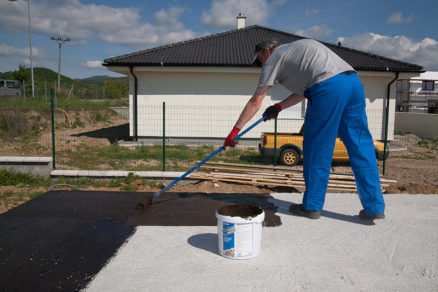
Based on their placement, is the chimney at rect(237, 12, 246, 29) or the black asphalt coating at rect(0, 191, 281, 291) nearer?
the black asphalt coating at rect(0, 191, 281, 291)

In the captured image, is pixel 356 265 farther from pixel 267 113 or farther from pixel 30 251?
pixel 30 251

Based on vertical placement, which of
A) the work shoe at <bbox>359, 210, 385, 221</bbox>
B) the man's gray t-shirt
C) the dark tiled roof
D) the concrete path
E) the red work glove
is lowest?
the concrete path

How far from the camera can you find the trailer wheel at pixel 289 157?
9352mm

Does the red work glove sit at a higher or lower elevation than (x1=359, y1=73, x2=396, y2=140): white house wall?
lower

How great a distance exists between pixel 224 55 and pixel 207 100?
1.94 meters

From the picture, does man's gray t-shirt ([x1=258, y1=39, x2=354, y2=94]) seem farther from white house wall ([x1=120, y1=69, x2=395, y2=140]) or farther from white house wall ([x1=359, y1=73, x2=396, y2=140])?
white house wall ([x1=359, y1=73, x2=396, y2=140])

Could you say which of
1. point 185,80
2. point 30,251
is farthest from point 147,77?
point 30,251

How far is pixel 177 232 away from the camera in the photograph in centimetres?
324

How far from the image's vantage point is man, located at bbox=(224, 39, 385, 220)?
3178 mm

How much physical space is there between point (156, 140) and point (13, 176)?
6.40m

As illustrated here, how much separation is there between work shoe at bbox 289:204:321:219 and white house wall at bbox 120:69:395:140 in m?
8.93

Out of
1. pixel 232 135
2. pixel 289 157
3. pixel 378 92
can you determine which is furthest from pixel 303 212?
pixel 378 92

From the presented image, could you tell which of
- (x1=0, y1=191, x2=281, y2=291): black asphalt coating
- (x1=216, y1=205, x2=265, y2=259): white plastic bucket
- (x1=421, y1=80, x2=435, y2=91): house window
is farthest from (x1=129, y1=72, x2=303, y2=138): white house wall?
(x1=421, y1=80, x2=435, y2=91): house window

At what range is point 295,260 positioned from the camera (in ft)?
8.64
